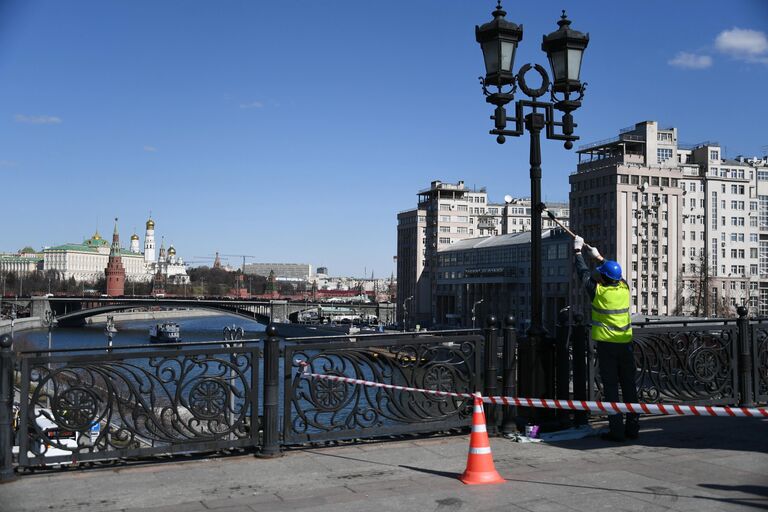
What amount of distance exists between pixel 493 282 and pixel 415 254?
34685 millimetres

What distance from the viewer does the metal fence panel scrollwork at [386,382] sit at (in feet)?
26.1

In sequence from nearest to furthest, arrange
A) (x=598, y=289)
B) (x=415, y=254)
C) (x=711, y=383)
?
(x=598, y=289) < (x=711, y=383) < (x=415, y=254)

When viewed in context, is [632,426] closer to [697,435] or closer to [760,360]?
[697,435]

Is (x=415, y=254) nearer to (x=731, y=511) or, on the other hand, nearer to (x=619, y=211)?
(x=619, y=211)

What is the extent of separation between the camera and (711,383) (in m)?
9.87

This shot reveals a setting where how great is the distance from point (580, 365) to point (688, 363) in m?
1.76

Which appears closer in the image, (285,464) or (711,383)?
(285,464)

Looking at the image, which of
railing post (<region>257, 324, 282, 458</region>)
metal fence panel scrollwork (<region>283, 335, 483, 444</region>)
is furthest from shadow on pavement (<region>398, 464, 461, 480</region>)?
railing post (<region>257, 324, 282, 458</region>)

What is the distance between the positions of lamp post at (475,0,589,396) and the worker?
Answer: 2.78 feet

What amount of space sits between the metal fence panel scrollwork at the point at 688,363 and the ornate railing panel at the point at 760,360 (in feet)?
0.93

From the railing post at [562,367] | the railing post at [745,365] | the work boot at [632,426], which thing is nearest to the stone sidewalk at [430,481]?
the work boot at [632,426]

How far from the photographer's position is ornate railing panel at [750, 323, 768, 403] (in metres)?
10.0

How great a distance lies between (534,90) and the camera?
994 cm

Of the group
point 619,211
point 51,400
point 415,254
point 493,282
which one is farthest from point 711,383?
point 415,254
